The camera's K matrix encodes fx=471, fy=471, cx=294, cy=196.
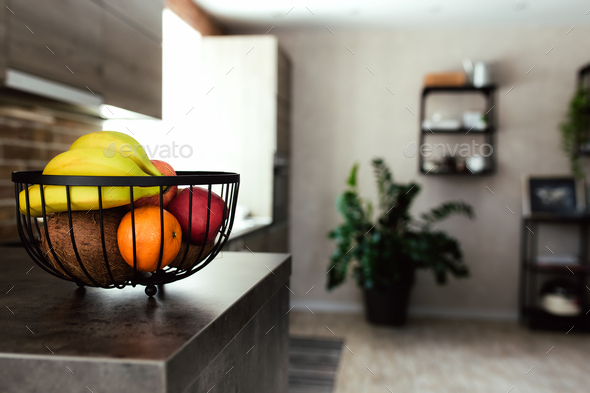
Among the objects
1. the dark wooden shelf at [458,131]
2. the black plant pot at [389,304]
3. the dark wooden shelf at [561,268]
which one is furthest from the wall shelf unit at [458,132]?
the black plant pot at [389,304]

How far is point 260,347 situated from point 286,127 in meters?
3.51

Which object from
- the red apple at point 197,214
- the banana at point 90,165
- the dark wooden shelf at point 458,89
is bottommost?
the red apple at point 197,214

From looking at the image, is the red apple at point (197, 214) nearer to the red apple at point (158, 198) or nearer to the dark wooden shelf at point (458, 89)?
the red apple at point (158, 198)

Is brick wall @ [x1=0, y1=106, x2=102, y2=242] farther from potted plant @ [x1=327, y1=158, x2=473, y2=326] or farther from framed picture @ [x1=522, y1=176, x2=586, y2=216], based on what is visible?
framed picture @ [x1=522, y1=176, x2=586, y2=216]

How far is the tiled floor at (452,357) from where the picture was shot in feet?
8.87

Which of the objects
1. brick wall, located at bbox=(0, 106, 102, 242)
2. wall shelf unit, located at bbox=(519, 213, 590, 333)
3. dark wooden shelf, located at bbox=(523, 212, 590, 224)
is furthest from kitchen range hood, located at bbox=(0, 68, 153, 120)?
wall shelf unit, located at bbox=(519, 213, 590, 333)

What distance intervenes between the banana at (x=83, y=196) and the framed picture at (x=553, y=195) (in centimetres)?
397

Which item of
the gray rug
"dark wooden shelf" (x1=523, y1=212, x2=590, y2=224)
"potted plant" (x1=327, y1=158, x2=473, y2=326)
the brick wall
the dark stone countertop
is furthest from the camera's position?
"dark wooden shelf" (x1=523, y1=212, x2=590, y2=224)

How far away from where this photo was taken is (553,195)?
3.96 metres

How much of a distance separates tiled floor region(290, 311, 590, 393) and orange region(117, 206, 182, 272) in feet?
7.66

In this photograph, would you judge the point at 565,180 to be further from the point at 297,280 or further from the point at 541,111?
the point at 297,280

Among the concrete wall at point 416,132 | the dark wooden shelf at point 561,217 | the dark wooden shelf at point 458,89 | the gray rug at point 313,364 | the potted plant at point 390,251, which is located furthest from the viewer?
the concrete wall at point 416,132

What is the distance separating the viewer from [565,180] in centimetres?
395

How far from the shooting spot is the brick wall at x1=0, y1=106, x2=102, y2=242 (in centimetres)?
200
